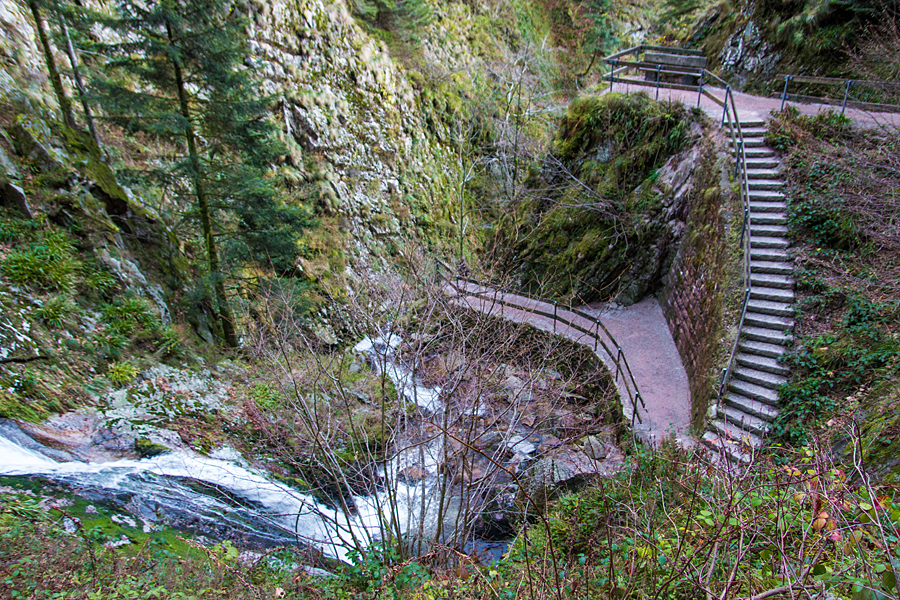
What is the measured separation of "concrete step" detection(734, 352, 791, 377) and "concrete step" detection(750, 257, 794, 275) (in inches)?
70.4

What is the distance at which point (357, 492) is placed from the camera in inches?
350

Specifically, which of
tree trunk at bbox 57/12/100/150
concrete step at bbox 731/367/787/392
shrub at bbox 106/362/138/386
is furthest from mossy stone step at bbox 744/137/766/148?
tree trunk at bbox 57/12/100/150

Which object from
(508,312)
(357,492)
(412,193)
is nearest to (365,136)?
(412,193)

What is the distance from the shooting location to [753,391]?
7.38m

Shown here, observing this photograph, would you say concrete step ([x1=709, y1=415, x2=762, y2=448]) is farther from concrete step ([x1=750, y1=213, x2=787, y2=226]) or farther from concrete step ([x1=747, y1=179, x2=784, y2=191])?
concrete step ([x1=747, y1=179, x2=784, y2=191])

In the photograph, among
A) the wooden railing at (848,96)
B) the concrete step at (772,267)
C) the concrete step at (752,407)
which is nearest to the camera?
the concrete step at (752,407)

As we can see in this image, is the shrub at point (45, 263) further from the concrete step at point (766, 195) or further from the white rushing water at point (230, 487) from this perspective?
the concrete step at point (766, 195)

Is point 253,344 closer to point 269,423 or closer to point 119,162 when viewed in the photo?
point 269,423

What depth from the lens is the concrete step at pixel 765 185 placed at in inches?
367

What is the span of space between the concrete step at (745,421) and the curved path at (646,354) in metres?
0.77

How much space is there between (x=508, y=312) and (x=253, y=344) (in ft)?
23.9

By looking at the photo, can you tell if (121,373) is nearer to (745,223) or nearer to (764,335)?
(764,335)

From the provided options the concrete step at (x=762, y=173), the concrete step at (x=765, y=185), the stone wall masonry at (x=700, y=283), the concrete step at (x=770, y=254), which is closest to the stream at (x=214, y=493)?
the stone wall masonry at (x=700, y=283)

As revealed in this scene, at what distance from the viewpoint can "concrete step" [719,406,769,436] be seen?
270 inches
